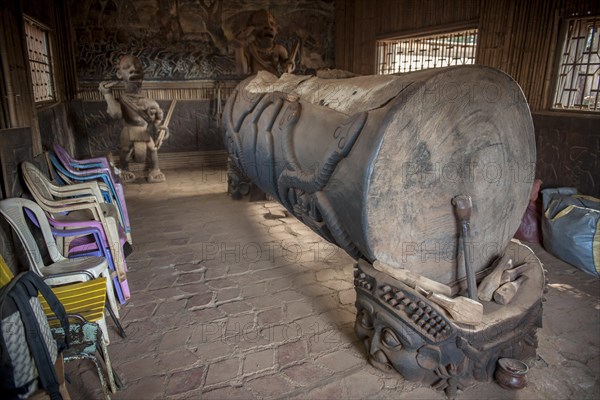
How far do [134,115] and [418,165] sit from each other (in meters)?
5.61

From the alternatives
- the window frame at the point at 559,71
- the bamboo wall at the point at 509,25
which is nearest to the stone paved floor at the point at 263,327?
the window frame at the point at 559,71

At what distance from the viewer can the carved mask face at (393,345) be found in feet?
7.17

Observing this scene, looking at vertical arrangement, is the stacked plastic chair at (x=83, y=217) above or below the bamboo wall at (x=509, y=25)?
below

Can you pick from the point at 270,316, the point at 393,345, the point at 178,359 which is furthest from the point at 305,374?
the point at 178,359

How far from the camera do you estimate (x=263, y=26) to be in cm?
640

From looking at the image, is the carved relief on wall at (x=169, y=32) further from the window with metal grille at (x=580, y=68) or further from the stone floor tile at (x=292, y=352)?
the stone floor tile at (x=292, y=352)

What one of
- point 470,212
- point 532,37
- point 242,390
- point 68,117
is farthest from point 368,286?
point 68,117

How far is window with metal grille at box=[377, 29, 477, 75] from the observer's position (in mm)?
6340

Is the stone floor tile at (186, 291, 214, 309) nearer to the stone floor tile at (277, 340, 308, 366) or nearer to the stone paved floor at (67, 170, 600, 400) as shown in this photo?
the stone paved floor at (67, 170, 600, 400)

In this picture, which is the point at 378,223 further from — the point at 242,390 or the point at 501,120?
the point at 242,390

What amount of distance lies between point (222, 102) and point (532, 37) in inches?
220

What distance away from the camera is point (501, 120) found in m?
2.44

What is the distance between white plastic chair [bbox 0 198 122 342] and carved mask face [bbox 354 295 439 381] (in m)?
1.64

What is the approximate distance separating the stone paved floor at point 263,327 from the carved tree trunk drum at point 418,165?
0.68m
